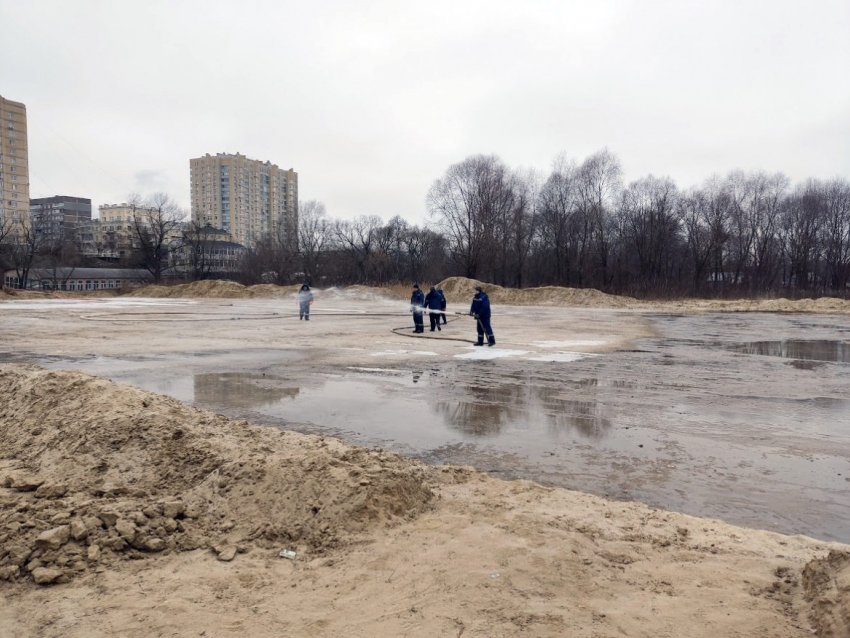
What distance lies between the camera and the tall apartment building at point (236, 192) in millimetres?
129000

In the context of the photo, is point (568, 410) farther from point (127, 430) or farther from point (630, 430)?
point (127, 430)

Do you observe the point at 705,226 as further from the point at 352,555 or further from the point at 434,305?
the point at 352,555

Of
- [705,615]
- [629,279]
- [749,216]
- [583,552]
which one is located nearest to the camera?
[705,615]

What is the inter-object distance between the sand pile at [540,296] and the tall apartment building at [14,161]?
9481 cm

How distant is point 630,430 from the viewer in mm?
8742

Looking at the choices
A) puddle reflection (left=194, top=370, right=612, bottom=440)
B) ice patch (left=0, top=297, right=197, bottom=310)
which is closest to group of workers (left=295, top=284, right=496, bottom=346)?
puddle reflection (left=194, top=370, right=612, bottom=440)

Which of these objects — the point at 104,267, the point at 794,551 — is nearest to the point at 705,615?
the point at 794,551

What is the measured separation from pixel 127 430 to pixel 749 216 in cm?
7332

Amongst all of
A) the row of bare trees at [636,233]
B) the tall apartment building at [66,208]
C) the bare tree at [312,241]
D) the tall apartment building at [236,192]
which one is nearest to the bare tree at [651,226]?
the row of bare trees at [636,233]

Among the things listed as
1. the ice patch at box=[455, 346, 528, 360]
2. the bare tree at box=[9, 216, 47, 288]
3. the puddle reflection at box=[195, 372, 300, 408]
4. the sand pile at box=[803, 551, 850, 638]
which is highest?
the bare tree at box=[9, 216, 47, 288]

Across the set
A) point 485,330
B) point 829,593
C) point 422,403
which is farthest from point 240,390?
point 829,593

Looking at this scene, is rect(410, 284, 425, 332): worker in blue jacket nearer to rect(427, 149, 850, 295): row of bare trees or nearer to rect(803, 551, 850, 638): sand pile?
rect(803, 551, 850, 638): sand pile

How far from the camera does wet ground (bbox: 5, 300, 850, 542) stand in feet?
21.1

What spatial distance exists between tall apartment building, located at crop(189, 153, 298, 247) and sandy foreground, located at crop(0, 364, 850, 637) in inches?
4918
